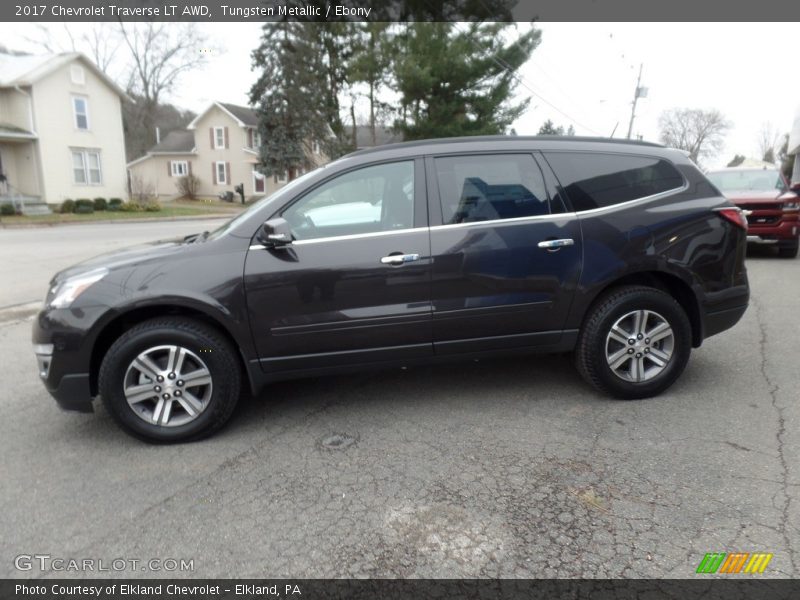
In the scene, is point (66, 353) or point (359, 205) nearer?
point (66, 353)

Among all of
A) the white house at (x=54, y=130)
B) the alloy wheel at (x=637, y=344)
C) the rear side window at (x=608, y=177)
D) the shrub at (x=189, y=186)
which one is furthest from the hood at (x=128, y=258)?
the shrub at (x=189, y=186)

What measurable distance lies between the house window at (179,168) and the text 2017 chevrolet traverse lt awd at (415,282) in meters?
45.7

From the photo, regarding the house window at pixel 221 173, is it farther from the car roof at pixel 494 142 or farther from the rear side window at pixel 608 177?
the rear side window at pixel 608 177

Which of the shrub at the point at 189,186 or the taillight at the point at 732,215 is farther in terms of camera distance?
the shrub at the point at 189,186

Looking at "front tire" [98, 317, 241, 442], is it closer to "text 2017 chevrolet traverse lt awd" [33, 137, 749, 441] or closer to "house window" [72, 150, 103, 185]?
"text 2017 chevrolet traverse lt awd" [33, 137, 749, 441]

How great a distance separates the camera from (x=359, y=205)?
150 inches

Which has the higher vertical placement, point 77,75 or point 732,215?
point 77,75

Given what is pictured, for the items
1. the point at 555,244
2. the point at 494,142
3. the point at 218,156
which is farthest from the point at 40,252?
the point at 218,156

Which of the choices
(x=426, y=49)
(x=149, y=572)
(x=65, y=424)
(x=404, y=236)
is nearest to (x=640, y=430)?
(x=404, y=236)

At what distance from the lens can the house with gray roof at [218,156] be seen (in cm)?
4338

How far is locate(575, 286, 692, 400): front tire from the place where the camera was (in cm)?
399

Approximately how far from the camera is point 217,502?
2.94m

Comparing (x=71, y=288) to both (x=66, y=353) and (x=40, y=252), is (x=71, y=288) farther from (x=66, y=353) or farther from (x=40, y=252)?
(x=40, y=252)

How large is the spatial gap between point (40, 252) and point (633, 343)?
13.4m
